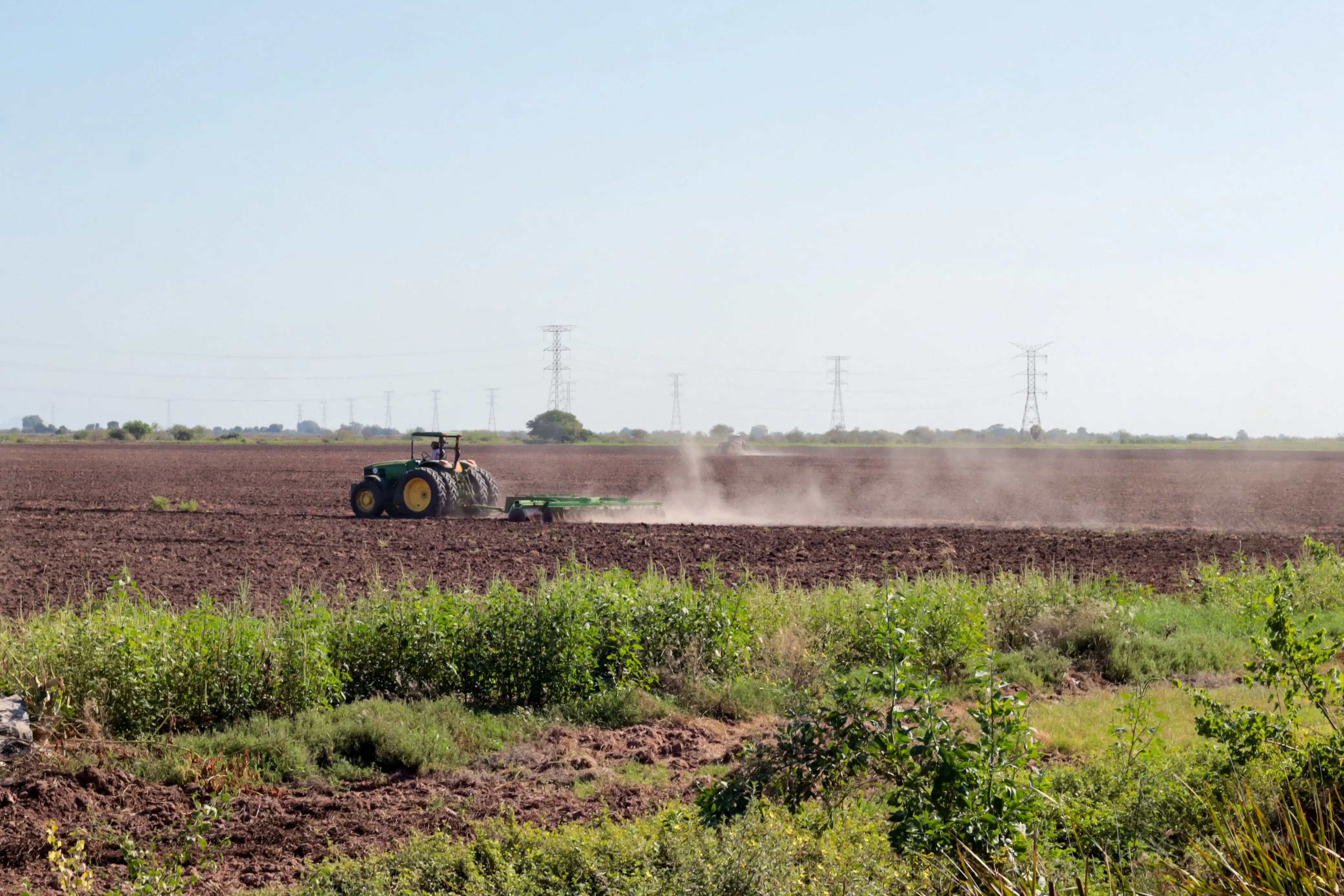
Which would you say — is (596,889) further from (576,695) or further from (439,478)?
(439,478)

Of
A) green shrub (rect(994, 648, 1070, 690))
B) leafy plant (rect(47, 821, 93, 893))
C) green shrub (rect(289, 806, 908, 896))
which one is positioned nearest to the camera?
leafy plant (rect(47, 821, 93, 893))

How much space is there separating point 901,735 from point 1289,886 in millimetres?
1746

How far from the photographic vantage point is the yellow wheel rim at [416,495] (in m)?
27.6

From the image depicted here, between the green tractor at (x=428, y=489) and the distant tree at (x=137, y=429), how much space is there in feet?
334

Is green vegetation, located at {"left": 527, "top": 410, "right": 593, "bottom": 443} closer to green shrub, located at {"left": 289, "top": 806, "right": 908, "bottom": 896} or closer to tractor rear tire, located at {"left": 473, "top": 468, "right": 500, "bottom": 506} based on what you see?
tractor rear tire, located at {"left": 473, "top": 468, "right": 500, "bottom": 506}

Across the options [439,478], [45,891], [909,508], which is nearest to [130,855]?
[45,891]

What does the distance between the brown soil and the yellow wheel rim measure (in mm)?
18938

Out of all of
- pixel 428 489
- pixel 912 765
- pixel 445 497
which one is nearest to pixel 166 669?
pixel 912 765

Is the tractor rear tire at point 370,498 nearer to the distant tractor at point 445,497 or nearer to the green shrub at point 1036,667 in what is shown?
the distant tractor at point 445,497

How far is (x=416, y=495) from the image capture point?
27.8 m

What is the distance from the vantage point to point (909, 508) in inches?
1449

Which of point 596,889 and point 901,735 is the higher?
point 901,735

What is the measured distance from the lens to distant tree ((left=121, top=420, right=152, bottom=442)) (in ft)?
393

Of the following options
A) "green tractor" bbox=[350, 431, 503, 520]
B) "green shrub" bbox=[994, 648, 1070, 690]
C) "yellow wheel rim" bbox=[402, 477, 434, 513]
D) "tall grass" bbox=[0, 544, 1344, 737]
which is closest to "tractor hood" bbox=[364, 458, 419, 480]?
"green tractor" bbox=[350, 431, 503, 520]
